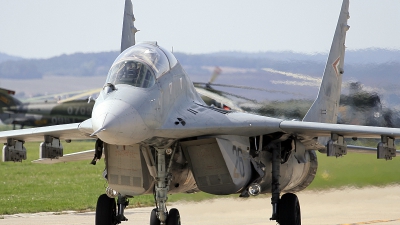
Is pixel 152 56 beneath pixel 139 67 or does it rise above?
above

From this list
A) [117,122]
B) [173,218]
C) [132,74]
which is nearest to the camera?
[117,122]

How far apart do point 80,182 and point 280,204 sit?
14.5 m

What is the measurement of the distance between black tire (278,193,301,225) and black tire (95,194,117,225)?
9.12 feet

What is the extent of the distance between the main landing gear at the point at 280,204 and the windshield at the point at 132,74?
3407 mm

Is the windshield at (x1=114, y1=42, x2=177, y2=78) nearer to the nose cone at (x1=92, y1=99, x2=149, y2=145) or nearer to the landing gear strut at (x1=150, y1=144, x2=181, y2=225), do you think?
the nose cone at (x1=92, y1=99, x2=149, y2=145)

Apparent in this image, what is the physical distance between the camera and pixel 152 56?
34.2ft

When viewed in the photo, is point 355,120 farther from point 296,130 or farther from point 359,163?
point 296,130

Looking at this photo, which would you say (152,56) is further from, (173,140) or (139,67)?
(173,140)

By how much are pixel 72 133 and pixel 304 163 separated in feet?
14.7

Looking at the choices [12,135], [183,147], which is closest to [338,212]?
[183,147]

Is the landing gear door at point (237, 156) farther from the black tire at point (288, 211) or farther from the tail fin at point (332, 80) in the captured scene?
the tail fin at point (332, 80)

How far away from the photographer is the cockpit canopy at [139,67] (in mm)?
9945

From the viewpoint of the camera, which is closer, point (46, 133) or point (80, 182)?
point (46, 133)

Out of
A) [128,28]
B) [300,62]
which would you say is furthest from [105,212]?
[300,62]
